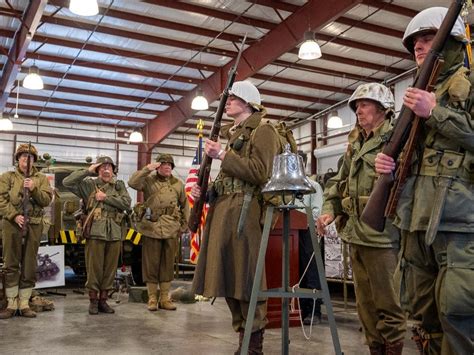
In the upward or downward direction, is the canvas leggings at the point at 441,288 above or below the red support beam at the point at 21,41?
below

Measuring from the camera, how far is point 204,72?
14.8 metres

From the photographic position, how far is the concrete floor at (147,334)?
13.5ft

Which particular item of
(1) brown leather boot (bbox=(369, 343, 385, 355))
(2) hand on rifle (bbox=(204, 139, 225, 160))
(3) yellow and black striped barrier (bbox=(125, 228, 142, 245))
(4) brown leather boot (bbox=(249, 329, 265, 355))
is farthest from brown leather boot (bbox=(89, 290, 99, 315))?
(1) brown leather boot (bbox=(369, 343, 385, 355))

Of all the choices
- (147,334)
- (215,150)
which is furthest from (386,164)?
(147,334)

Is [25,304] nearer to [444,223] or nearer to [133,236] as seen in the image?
[133,236]

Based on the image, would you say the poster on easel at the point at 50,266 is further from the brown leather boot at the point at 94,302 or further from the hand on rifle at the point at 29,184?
the hand on rifle at the point at 29,184

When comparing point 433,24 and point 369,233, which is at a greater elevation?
point 433,24

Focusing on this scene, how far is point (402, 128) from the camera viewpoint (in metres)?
2.15

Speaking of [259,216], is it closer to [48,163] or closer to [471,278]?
[471,278]

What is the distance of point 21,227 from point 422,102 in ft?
Answer: 16.1

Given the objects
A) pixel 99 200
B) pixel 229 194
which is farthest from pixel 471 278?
pixel 99 200

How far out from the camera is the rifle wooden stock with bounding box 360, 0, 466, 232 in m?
2.01

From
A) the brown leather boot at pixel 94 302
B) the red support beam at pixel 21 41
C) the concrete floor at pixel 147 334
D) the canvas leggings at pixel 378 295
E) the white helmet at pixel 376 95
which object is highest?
the red support beam at pixel 21 41

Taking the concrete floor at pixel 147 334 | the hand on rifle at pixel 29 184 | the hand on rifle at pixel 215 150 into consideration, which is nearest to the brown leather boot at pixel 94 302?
the concrete floor at pixel 147 334
